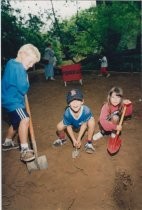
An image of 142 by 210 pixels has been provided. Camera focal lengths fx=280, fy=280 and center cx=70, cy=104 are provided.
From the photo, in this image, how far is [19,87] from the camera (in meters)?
4.03

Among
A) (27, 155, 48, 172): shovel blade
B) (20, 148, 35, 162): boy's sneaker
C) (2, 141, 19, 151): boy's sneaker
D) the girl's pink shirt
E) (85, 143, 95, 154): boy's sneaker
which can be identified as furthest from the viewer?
(2, 141, 19, 151): boy's sneaker

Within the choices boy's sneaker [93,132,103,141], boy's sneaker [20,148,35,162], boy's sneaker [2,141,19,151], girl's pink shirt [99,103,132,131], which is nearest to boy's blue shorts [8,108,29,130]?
boy's sneaker [20,148,35,162]

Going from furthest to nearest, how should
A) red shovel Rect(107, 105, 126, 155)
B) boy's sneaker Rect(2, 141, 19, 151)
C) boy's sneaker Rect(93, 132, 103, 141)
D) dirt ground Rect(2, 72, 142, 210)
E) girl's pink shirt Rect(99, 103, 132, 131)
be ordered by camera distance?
boy's sneaker Rect(93, 132, 103, 141) < boy's sneaker Rect(2, 141, 19, 151) < girl's pink shirt Rect(99, 103, 132, 131) < red shovel Rect(107, 105, 126, 155) < dirt ground Rect(2, 72, 142, 210)

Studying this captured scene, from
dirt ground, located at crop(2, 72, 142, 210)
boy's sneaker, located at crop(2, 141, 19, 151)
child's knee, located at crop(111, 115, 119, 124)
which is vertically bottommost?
dirt ground, located at crop(2, 72, 142, 210)

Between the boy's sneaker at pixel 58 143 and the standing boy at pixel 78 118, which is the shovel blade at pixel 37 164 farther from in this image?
the boy's sneaker at pixel 58 143

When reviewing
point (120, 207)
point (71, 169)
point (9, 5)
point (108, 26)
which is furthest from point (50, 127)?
point (9, 5)

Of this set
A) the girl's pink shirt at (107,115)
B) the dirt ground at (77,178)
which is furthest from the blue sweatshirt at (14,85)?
the girl's pink shirt at (107,115)

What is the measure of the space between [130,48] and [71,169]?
48.1ft

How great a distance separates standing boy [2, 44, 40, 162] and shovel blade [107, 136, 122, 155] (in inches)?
51.8

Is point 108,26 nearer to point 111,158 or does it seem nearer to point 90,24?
point 90,24

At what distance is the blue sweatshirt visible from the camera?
3.97 metres

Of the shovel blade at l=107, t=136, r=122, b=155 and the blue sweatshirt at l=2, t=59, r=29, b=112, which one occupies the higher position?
the blue sweatshirt at l=2, t=59, r=29, b=112

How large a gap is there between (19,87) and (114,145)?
1881 millimetres

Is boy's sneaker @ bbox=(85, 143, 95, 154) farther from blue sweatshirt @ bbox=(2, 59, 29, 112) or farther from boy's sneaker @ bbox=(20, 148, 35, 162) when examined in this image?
blue sweatshirt @ bbox=(2, 59, 29, 112)
